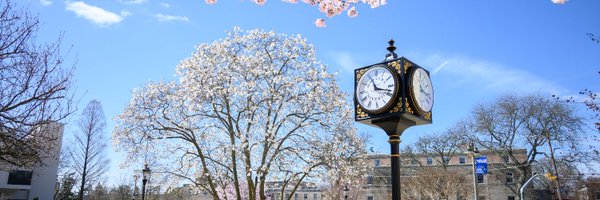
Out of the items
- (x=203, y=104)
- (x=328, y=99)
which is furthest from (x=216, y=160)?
(x=328, y=99)

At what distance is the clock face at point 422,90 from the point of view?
224 inches

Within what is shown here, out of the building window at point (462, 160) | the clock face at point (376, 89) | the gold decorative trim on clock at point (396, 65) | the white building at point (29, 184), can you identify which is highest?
the building window at point (462, 160)

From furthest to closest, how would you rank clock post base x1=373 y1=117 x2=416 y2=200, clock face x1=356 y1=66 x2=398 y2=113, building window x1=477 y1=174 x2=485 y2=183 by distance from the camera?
building window x1=477 y1=174 x2=485 y2=183 < clock face x1=356 y1=66 x2=398 y2=113 < clock post base x1=373 y1=117 x2=416 y2=200

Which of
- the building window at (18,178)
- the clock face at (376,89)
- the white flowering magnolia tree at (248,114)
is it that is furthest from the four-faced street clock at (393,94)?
the building window at (18,178)

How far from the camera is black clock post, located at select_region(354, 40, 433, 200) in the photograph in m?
5.47

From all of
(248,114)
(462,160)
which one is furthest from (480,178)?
(248,114)

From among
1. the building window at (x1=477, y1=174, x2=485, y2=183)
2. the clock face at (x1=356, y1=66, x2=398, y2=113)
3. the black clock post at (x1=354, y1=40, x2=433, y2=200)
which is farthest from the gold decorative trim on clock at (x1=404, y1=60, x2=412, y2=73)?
the building window at (x1=477, y1=174, x2=485, y2=183)

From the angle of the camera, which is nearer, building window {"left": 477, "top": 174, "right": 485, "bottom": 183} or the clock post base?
the clock post base

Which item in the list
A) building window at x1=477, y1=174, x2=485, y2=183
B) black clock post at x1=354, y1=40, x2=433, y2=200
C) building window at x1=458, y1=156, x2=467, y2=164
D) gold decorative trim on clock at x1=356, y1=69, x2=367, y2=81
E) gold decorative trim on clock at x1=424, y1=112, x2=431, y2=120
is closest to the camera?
black clock post at x1=354, y1=40, x2=433, y2=200

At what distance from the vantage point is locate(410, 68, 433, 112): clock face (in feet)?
18.7

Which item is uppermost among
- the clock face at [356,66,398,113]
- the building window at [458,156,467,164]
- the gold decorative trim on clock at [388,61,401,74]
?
the building window at [458,156,467,164]

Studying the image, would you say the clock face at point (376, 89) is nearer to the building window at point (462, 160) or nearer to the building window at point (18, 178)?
the building window at point (18, 178)

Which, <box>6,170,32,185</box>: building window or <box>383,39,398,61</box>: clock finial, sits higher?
<box>383,39,398,61</box>: clock finial

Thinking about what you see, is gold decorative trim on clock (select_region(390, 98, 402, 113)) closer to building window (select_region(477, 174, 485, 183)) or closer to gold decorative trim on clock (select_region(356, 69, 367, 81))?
gold decorative trim on clock (select_region(356, 69, 367, 81))
